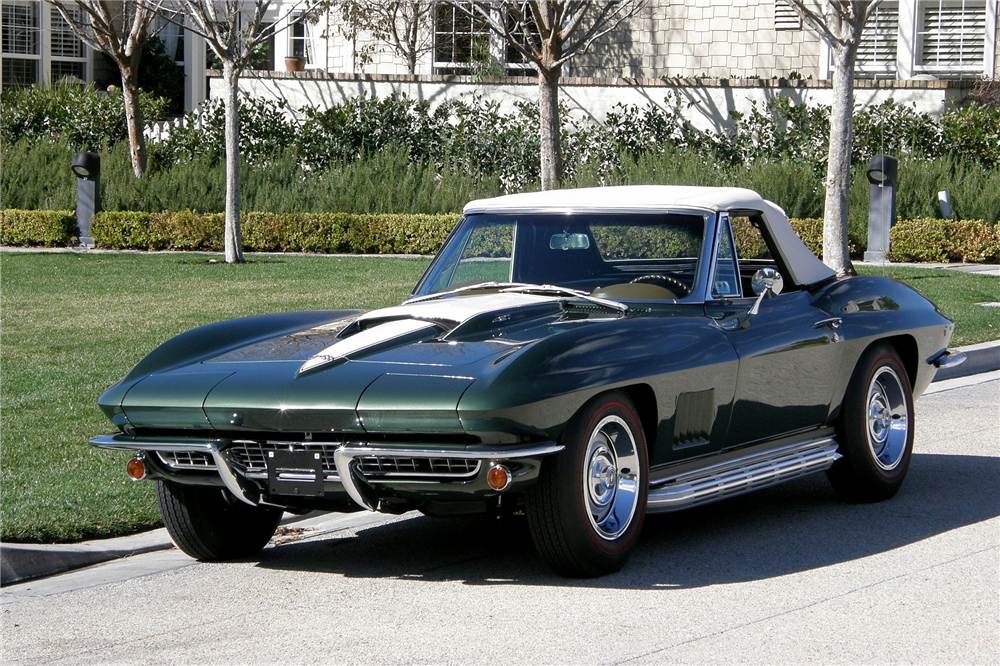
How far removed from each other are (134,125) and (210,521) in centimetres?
2042

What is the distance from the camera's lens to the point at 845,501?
6906mm

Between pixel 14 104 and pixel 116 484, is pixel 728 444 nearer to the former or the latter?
pixel 116 484

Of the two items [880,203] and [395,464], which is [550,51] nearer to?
[880,203]

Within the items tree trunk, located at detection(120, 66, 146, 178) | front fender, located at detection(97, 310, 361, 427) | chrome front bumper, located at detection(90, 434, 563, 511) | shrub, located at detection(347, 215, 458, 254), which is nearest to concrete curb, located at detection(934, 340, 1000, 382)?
front fender, located at detection(97, 310, 361, 427)

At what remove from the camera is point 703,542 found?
6035 millimetres

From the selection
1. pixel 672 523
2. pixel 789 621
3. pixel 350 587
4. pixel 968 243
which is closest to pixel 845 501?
pixel 672 523

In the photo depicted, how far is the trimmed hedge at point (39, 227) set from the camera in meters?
22.7

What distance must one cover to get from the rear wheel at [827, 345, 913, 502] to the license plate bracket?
9.61 ft

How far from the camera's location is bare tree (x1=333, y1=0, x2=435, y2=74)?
29.2 meters

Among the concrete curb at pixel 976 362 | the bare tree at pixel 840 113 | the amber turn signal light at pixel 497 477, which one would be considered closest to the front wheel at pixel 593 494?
the amber turn signal light at pixel 497 477

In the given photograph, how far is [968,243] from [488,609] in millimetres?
16214

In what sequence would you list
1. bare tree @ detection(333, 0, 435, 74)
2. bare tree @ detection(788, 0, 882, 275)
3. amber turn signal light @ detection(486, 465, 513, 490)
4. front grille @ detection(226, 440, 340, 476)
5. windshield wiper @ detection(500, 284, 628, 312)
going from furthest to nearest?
bare tree @ detection(333, 0, 435, 74) < bare tree @ detection(788, 0, 882, 275) < windshield wiper @ detection(500, 284, 628, 312) < front grille @ detection(226, 440, 340, 476) < amber turn signal light @ detection(486, 465, 513, 490)

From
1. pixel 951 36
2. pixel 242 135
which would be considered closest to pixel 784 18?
pixel 951 36

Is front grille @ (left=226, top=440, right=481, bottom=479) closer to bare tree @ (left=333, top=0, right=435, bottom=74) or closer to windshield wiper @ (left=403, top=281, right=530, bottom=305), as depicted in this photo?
windshield wiper @ (left=403, top=281, right=530, bottom=305)
